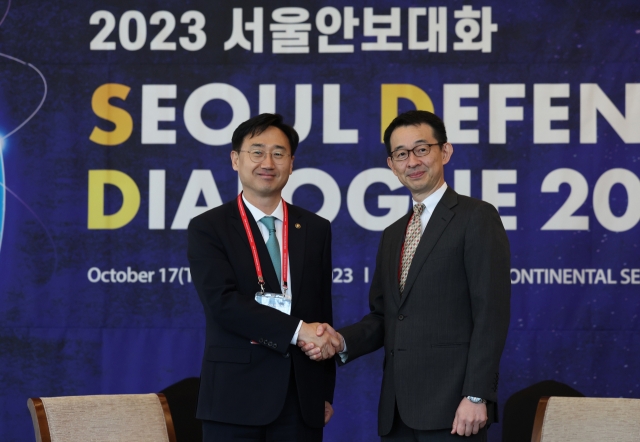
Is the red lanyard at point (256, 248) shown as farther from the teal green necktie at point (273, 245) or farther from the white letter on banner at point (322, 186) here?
the white letter on banner at point (322, 186)

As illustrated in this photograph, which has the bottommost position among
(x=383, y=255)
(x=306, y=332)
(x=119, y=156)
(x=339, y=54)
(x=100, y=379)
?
(x=100, y=379)

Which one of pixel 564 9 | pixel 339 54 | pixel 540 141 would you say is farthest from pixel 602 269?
pixel 339 54

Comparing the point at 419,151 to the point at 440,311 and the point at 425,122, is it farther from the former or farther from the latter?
the point at 440,311

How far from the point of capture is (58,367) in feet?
14.6

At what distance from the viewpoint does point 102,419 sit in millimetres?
2600

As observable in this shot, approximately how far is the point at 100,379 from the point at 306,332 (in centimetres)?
232

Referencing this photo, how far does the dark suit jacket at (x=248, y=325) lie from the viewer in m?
2.57

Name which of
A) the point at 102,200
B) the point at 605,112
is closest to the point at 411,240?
the point at 605,112

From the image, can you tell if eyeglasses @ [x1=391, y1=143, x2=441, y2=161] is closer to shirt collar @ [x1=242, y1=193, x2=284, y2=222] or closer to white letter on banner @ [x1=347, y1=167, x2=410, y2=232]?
shirt collar @ [x1=242, y1=193, x2=284, y2=222]

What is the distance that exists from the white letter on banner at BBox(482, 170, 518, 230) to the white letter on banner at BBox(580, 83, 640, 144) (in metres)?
0.49

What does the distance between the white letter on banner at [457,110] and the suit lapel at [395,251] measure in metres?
1.72

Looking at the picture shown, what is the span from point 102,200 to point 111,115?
52 cm

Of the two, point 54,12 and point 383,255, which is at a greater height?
point 54,12

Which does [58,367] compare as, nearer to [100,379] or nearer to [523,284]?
[100,379]
